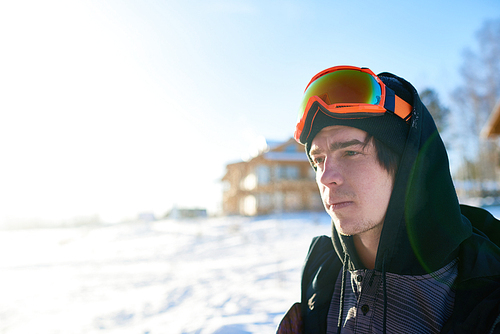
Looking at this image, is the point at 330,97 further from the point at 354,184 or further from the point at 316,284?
the point at 316,284

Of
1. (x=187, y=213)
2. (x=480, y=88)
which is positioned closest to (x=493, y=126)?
(x=480, y=88)

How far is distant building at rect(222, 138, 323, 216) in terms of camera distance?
26859 millimetres

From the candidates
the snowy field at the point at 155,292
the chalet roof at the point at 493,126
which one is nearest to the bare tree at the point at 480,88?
the chalet roof at the point at 493,126

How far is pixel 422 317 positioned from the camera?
4.17ft

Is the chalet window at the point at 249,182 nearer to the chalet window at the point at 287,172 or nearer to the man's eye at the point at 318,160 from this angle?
the chalet window at the point at 287,172

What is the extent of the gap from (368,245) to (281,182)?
82.3 feet

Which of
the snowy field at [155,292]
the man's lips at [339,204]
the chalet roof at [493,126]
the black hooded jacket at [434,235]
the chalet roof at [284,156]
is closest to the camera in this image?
the black hooded jacket at [434,235]

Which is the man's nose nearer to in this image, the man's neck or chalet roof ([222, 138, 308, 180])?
the man's neck

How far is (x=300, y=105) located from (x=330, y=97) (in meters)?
0.21

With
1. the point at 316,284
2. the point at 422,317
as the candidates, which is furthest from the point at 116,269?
the point at 422,317

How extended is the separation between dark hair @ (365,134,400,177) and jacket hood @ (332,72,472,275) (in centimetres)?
5

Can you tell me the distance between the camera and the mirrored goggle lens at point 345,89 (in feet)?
4.82

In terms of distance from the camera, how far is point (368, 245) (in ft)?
5.04

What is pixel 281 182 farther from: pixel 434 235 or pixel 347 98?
pixel 434 235
